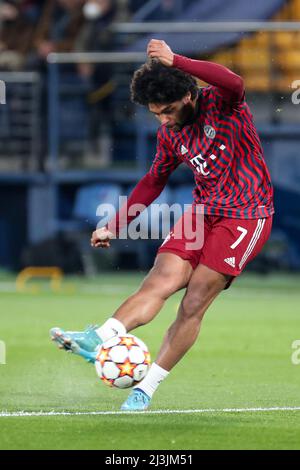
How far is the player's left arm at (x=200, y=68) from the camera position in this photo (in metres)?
7.39

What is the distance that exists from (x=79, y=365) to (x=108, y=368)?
341 cm

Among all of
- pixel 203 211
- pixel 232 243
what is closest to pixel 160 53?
pixel 203 211

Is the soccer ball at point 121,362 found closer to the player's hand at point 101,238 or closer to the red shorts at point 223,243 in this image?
the red shorts at point 223,243

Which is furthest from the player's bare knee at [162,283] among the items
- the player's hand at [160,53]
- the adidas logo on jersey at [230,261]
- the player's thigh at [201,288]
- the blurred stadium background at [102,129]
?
the blurred stadium background at [102,129]

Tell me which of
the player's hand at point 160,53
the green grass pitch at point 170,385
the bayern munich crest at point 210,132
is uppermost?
the player's hand at point 160,53

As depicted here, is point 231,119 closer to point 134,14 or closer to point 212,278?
point 212,278

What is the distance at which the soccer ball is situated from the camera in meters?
7.66

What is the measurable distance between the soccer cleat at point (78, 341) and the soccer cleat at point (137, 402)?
511mm

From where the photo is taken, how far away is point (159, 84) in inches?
304

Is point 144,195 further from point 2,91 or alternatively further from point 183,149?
point 2,91

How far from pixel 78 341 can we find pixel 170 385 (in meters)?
2.04

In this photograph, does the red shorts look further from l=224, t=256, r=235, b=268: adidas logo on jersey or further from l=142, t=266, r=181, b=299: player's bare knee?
l=142, t=266, r=181, b=299: player's bare knee

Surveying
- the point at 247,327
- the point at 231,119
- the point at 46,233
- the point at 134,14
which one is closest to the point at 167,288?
the point at 231,119

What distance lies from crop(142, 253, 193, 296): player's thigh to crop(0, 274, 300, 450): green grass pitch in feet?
2.55
